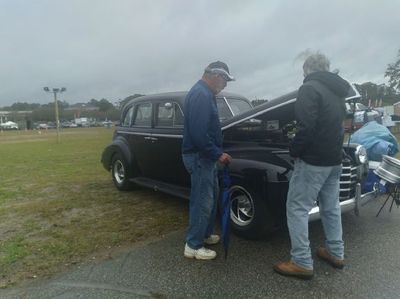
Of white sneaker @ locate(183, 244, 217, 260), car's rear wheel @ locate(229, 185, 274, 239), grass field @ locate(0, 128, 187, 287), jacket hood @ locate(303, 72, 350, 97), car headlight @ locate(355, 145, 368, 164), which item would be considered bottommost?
grass field @ locate(0, 128, 187, 287)

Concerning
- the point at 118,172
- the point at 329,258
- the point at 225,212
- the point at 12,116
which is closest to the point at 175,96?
the point at 118,172

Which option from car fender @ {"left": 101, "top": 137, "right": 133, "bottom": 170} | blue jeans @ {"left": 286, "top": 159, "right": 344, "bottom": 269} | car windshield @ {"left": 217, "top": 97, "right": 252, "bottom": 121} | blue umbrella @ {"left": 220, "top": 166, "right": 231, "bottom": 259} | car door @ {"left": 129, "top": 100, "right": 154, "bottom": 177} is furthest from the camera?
car fender @ {"left": 101, "top": 137, "right": 133, "bottom": 170}

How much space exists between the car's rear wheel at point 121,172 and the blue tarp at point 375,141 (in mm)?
3880

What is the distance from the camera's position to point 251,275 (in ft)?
12.0

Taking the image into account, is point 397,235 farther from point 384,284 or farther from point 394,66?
point 394,66

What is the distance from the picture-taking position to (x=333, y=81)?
338 cm

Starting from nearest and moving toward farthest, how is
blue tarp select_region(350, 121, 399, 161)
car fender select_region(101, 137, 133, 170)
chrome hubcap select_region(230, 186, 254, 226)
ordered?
chrome hubcap select_region(230, 186, 254, 226) < blue tarp select_region(350, 121, 399, 161) < car fender select_region(101, 137, 133, 170)

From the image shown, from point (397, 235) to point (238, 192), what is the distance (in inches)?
77.2

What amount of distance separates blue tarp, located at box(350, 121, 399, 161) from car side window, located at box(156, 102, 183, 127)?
2700mm

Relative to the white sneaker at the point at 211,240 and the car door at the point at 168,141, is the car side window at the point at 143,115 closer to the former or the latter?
the car door at the point at 168,141

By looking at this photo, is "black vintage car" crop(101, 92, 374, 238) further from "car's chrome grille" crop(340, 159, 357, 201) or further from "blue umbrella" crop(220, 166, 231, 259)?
"blue umbrella" crop(220, 166, 231, 259)

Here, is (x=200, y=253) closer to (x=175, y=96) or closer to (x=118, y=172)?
(x=175, y=96)

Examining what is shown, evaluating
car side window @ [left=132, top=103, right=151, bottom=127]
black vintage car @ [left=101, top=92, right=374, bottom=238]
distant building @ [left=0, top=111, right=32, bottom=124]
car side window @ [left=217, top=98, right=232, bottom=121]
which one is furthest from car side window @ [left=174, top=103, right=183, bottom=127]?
distant building @ [left=0, top=111, right=32, bottom=124]

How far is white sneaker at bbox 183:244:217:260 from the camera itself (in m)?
4.02
